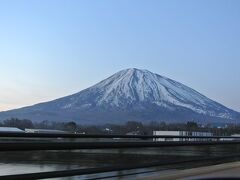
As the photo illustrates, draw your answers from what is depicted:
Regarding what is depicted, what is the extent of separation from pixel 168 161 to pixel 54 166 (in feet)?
13.2

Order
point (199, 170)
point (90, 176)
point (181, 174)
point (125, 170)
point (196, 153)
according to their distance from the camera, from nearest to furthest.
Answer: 1. point (90, 176)
2. point (125, 170)
3. point (181, 174)
4. point (199, 170)
5. point (196, 153)

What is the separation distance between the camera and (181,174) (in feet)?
45.8

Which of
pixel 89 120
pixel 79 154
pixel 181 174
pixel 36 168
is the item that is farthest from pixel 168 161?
pixel 89 120

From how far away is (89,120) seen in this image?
19462cm

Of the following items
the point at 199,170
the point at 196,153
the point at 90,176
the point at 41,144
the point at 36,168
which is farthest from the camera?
A: the point at 196,153

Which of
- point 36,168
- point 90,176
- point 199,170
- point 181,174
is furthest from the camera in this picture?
point 199,170

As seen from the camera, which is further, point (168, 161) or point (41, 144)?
point (168, 161)

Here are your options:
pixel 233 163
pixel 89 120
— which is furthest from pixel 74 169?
pixel 89 120

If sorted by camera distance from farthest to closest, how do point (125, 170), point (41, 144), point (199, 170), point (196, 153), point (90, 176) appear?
point (196, 153)
point (199, 170)
point (125, 170)
point (90, 176)
point (41, 144)

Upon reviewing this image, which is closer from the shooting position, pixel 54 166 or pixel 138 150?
pixel 54 166

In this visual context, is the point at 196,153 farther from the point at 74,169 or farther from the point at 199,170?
the point at 74,169

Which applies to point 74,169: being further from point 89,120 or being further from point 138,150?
point 89,120

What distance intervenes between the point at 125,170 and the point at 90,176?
3.99 feet

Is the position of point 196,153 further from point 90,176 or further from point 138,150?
point 90,176
